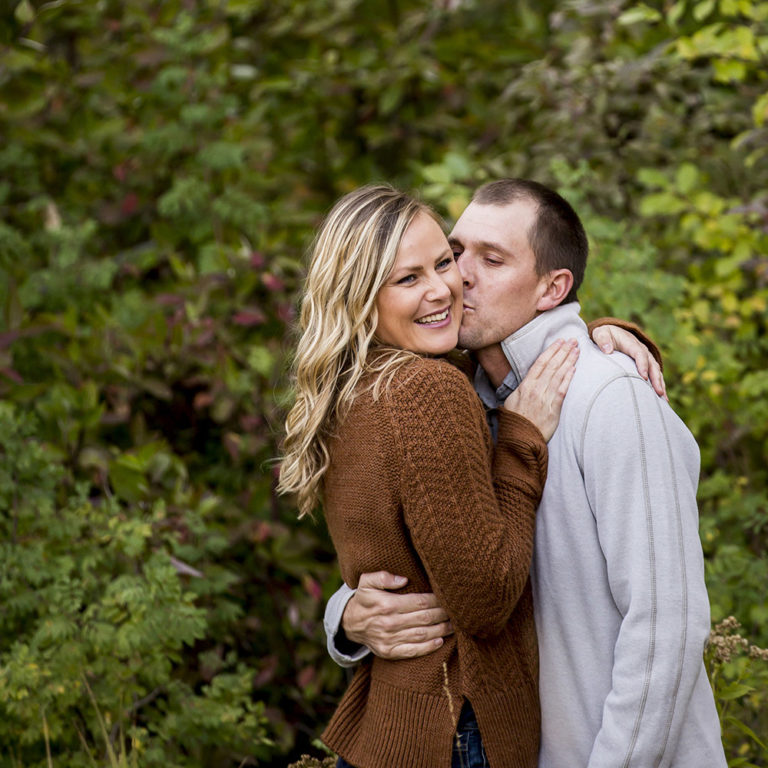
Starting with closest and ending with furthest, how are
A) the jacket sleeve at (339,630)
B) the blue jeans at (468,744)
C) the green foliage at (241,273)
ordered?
the blue jeans at (468,744) < the jacket sleeve at (339,630) < the green foliage at (241,273)

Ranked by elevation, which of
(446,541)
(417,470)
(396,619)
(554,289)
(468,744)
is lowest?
(468,744)

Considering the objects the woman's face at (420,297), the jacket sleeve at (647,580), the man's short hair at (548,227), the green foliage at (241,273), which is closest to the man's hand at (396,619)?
the jacket sleeve at (647,580)

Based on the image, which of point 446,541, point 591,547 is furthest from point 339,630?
point 591,547

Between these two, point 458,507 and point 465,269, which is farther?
point 465,269

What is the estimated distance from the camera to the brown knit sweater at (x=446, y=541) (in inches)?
77.7

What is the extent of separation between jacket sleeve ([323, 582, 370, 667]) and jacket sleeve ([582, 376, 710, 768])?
0.69m

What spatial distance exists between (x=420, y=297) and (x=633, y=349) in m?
0.55

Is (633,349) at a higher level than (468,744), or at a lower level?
higher

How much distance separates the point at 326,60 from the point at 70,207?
1639 mm

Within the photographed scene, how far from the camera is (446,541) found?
1.96 meters

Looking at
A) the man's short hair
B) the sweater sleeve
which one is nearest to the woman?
the sweater sleeve

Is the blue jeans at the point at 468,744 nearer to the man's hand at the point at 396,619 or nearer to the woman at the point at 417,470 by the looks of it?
the woman at the point at 417,470

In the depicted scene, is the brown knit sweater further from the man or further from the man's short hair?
the man's short hair

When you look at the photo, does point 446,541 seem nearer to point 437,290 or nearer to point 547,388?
point 547,388
